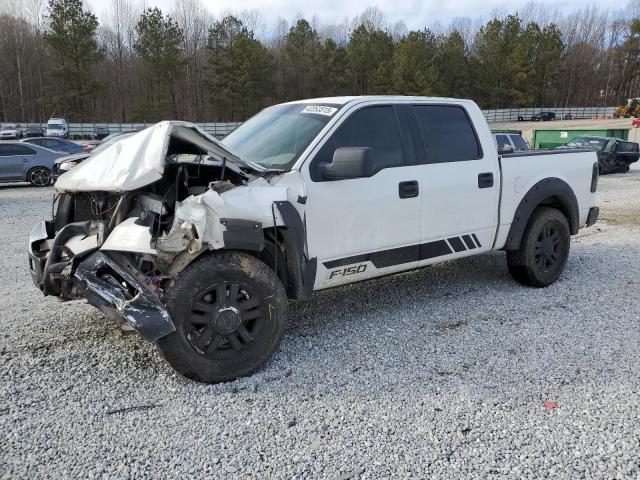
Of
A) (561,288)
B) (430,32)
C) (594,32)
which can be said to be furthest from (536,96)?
(561,288)

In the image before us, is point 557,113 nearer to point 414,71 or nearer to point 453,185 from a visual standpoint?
point 414,71

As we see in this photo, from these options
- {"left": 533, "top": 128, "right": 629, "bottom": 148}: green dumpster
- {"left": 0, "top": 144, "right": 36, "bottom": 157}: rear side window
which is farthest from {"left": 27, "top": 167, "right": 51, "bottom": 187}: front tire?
{"left": 533, "top": 128, "right": 629, "bottom": 148}: green dumpster

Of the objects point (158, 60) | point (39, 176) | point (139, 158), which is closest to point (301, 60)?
point (158, 60)

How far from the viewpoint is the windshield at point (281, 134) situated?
4070mm

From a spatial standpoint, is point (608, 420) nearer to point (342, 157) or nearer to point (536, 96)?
point (342, 157)

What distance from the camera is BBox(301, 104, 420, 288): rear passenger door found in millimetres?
3904

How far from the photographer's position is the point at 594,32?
9438 centimetres

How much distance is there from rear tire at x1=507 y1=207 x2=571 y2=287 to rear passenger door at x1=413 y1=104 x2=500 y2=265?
1.80 feet

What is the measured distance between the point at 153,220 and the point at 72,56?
57472mm

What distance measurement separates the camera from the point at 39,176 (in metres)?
16.2

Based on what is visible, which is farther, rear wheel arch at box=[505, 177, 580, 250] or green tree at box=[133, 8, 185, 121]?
green tree at box=[133, 8, 185, 121]

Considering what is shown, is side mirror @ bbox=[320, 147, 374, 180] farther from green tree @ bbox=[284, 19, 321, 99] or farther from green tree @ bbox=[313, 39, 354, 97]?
green tree @ bbox=[284, 19, 321, 99]

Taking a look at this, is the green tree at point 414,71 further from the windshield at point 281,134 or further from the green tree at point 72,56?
the windshield at point 281,134

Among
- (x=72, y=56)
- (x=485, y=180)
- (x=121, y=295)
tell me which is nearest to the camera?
(x=121, y=295)
